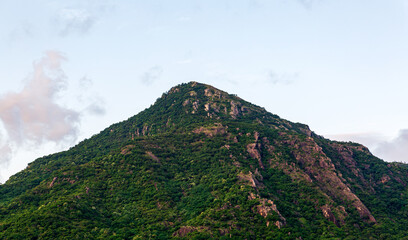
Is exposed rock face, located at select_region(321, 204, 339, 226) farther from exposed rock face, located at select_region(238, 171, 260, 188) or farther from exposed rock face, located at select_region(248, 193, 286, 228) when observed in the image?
exposed rock face, located at select_region(238, 171, 260, 188)

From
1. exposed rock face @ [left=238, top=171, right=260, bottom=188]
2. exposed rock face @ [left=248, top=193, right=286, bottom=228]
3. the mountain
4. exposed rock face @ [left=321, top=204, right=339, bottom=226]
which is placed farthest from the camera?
exposed rock face @ [left=238, top=171, right=260, bottom=188]

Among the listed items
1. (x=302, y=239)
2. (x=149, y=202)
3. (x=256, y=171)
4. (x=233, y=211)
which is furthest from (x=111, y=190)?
(x=302, y=239)

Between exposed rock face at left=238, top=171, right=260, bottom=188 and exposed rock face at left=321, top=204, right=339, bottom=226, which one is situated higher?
exposed rock face at left=238, top=171, right=260, bottom=188

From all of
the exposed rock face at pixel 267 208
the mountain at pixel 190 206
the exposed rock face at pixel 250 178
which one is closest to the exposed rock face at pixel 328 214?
the mountain at pixel 190 206

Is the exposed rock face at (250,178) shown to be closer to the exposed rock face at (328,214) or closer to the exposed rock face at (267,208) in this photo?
the exposed rock face at (267,208)

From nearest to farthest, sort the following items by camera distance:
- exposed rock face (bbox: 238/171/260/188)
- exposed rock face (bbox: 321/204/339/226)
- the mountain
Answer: the mountain
exposed rock face (bbox: 321/204/339/226)
exposed rock face (bbox: 238/171/260/188)

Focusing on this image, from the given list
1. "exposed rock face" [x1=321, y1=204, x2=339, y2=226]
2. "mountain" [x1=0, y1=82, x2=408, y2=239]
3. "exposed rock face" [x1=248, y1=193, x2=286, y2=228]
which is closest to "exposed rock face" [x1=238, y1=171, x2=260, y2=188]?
"mountain" [x1=0, y1=82, x2=408, y2=239]

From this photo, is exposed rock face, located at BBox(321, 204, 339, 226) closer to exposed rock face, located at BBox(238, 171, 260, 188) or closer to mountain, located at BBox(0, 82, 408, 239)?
mountain, located at BBox(0, 82, 408, 239)

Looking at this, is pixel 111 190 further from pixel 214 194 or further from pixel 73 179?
pixel 214 194

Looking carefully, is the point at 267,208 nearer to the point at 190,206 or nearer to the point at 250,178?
the point at 250,178

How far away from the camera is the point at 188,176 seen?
19525 cm

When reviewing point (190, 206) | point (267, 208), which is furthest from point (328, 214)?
point (190, 206)

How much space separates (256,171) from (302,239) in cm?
5147

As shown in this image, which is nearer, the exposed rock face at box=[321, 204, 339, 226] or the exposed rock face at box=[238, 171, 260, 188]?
the exposed rock face at box=[321, 204, 339, 226]
